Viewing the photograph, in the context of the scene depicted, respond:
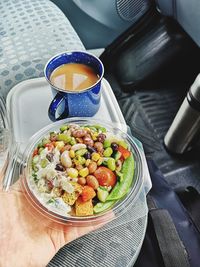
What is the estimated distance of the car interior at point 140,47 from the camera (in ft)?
3.11

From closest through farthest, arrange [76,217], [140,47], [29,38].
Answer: [76,217] → [29,38] → [140,47]

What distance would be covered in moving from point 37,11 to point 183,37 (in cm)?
43

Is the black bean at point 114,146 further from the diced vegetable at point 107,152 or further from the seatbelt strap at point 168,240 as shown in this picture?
the seatbelt strap at point 168,240

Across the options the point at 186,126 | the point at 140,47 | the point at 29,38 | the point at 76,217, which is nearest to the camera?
the point at 76,217

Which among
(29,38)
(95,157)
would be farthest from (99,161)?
(29,38)

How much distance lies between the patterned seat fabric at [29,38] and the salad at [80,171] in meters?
0.25

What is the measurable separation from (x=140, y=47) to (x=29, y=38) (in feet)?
1.33

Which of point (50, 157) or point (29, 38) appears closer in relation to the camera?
point (50, 157)

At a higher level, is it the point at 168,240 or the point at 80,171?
the point at 80,171

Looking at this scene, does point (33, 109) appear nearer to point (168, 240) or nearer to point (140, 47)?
point (168, 240)

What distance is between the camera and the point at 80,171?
0.55 m

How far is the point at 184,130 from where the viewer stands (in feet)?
3.39

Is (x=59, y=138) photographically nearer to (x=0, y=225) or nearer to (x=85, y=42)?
(x=0, y=225)

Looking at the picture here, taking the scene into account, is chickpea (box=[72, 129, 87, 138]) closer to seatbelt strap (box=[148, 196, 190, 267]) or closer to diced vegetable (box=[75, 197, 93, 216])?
diced vegetable (box=[75, 197, 93, 216])
